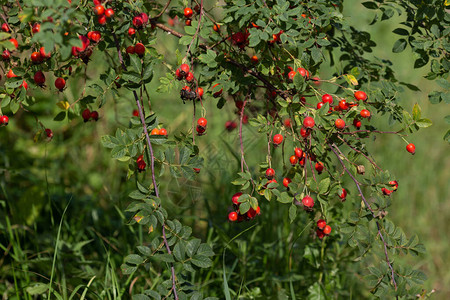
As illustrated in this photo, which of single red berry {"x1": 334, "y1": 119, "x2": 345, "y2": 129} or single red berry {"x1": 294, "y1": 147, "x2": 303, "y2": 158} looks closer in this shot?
single red berry {"x1": 334, "y1": 119, "x2": 345, "y2": 129}

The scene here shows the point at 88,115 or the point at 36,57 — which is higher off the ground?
the point at 36,57

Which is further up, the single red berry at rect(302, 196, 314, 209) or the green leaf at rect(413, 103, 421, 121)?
the green leaf at rect(413, 103, 421, 121)

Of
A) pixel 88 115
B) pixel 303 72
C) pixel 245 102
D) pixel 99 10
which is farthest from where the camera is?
pixel 88 115

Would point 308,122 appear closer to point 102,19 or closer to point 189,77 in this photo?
point 189,77

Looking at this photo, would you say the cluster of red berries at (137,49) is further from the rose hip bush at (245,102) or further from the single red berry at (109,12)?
the single red berry at (109,12)

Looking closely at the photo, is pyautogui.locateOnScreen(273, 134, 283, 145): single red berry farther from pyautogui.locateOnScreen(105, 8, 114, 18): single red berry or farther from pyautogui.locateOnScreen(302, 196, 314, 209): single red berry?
pyautogui.locateOnScreen(105, 8, 114, 18): single red berry

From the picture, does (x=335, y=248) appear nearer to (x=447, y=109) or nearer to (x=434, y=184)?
(x=434, y=184)

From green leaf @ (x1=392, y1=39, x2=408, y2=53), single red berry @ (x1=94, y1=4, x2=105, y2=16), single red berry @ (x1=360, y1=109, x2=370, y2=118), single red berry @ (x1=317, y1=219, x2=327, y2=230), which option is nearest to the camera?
single red berry @ (x1=94, y1=4, x2=105, y2=16)

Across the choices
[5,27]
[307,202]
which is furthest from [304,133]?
[5,27]

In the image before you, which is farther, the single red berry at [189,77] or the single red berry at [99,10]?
the single red berry at [189,77]

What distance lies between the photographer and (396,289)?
1350 mm

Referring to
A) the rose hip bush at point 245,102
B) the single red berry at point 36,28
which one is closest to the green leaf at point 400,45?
the rose hip bush at point 245,102

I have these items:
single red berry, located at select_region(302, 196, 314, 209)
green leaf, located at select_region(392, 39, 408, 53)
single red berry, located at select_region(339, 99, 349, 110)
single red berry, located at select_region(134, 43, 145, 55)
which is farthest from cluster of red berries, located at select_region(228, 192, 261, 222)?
green leaf, located at select_region(392, 39, 408, 53)

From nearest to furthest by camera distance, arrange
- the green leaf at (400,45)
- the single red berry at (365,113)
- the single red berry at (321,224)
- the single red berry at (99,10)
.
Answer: the single red berry at (99,10) → the single red berry at (365,113) → the single red berry at (321,224) → the green leaf at (400,45)
